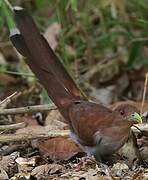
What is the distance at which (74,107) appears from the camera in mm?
2230

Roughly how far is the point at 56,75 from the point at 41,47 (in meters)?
0.13

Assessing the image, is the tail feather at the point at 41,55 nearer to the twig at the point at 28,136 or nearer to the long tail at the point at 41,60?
the long tail at the point at 41,60

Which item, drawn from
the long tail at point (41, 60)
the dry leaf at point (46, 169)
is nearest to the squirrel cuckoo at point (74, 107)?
the long tail at point (41, 60)

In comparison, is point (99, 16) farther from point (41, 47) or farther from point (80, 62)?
point (41, 47)

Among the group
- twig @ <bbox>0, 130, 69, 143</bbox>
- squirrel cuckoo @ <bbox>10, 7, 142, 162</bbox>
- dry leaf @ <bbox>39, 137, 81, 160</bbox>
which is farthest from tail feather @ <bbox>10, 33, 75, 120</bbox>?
dry leaf @ <bbox>39, 137, 81, 160</bbox>

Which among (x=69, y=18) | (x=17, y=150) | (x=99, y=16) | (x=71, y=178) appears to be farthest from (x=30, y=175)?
(x=99, y=16)

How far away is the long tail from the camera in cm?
237

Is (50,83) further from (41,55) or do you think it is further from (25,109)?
(25,109)

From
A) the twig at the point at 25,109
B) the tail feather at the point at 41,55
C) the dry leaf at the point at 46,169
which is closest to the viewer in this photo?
the dry leaf at the point at 46,169

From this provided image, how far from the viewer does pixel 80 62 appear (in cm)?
386

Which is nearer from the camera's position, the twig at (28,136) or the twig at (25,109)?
the twig at (28,136)

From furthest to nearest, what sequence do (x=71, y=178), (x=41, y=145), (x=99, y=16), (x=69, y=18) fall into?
1. (x=99, y=16)
2. (x=69, y=18)
3. (x=41, y=145)
4. (x=71, y=178)

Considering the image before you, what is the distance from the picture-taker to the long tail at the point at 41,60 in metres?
2.37

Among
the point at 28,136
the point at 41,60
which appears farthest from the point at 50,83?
the point at 28,136
